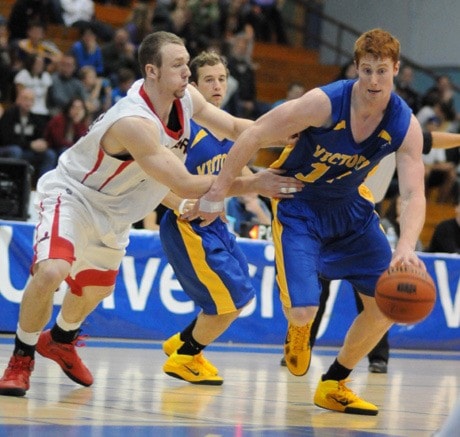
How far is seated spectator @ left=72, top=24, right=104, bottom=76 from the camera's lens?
15164mm

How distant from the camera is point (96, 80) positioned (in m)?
14.4

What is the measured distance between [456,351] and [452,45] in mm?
9673

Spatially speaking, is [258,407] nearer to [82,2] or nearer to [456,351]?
[456,351]

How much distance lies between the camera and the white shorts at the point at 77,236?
596cm

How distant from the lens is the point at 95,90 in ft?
47.4

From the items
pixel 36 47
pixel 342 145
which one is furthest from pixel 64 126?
pixel 342 145

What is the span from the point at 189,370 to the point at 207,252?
745mm

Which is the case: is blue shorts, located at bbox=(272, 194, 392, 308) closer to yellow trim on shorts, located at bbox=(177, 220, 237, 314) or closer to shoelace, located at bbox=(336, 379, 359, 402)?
shoelace, located at bbox=(336, 379, 359, 402)

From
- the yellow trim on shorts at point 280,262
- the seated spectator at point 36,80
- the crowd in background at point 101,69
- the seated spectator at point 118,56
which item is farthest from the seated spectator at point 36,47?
the yellow trim on shorts at point 280,262

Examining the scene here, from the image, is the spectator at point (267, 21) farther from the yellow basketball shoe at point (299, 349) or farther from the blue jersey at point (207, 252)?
the yellow basketball shoe at point (299, 349)

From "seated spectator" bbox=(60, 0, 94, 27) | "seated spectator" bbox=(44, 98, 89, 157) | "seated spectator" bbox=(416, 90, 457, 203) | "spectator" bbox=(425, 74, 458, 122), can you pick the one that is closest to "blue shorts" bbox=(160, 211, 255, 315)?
"seated spectator" bbox=(44, 98, 89, 157)

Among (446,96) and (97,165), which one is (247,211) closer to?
(97,165)

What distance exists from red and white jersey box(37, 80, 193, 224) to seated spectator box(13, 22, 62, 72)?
850 centimetres

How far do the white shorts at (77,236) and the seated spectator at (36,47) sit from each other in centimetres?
844
